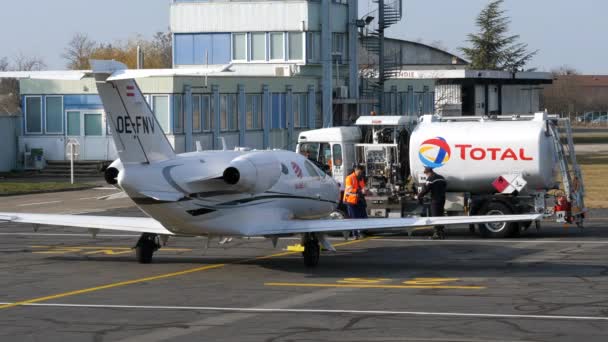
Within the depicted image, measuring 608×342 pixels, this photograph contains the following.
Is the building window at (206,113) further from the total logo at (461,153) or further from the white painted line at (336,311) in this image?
the white painted line at (336,311)

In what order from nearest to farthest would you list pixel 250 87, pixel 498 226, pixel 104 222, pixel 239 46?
pixel 104 222
pixel 498 226
pixel 250 87
pixel 239 46

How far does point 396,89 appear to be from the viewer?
2879 inches

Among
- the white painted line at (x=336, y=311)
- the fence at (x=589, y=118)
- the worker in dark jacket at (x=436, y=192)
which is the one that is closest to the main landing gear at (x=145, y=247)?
the white painted line at (x=336, y=311)

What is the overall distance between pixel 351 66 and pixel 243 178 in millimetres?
44848

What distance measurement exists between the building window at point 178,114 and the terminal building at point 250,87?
81mm

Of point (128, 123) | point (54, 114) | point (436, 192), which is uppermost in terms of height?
point (54, 114)

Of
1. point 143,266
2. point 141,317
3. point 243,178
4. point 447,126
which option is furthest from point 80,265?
point 447,126

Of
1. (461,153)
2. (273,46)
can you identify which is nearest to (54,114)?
(273,46)

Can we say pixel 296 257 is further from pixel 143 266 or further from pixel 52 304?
pixel 52 304

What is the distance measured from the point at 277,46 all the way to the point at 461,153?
3613cm

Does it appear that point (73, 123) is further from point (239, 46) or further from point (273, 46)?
point (273, 46)

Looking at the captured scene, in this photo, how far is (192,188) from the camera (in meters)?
21.1

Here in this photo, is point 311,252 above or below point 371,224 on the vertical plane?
below

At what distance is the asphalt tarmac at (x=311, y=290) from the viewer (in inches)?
611
